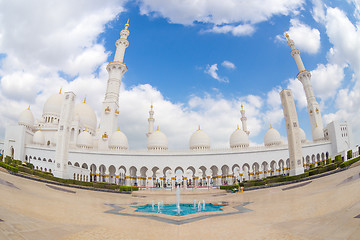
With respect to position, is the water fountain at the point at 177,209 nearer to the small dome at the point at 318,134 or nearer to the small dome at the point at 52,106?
the small dome at the point at 318,134

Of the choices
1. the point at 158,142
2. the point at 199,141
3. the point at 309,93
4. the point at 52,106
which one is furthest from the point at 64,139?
the point at 309,93

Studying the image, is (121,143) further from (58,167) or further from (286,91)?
(286,91)

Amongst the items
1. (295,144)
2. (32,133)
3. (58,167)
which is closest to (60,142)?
(58,167)

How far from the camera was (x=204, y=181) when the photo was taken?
35.2 m

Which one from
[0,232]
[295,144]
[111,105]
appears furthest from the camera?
[111,105]

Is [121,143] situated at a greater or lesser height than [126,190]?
greater

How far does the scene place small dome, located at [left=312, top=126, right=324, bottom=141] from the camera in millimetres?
42622

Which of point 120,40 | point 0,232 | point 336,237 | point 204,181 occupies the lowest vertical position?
point 204,181

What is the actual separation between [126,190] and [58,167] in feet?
33.3

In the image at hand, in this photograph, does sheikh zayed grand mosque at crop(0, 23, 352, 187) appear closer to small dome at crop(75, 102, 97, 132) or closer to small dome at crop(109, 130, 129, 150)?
small dome at crop(109, 130, 129, 150)

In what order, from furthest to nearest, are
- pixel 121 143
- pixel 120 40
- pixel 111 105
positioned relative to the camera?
pixel 120 40 → pixel 111 105 → pixel 121 143

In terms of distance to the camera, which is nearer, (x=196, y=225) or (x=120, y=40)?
(x=196, y=225)

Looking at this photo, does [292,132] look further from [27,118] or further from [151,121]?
[27,118]

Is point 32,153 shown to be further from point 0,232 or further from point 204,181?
point 0,232
